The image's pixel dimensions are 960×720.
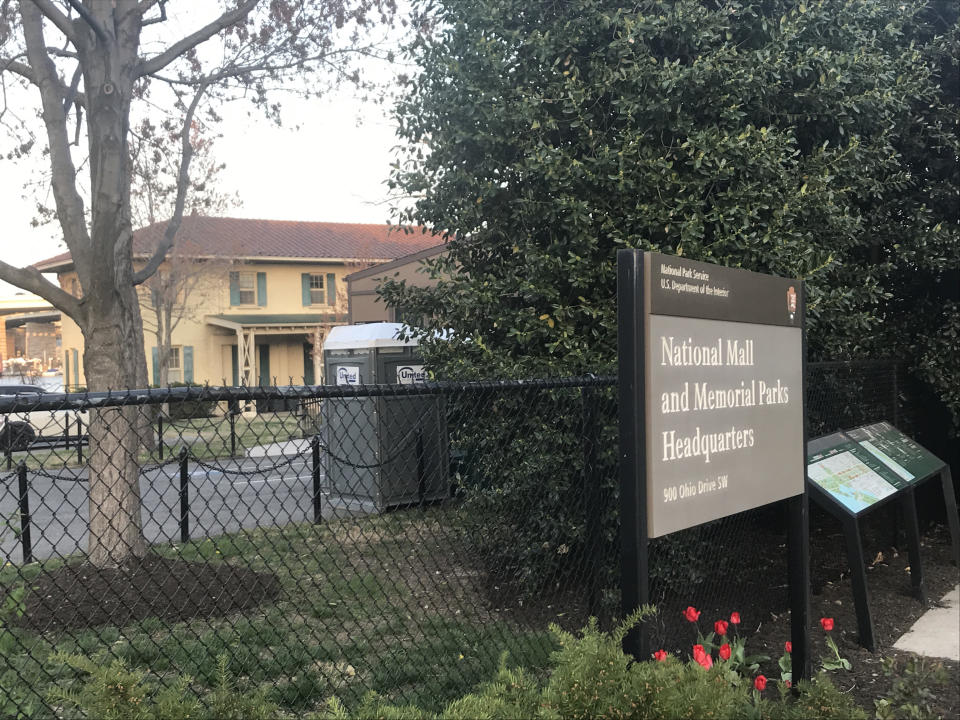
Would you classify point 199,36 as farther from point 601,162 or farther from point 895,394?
point 895,394

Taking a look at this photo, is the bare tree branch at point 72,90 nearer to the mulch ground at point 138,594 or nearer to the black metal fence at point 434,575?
the black metal fence at point 434,575

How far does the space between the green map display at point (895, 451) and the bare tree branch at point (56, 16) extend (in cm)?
618

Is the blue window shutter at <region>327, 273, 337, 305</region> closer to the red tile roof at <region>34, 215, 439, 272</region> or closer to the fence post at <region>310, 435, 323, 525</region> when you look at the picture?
the red tile roof at <region>34, 215, 439, 272</region>

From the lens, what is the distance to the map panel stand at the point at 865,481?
186 inches

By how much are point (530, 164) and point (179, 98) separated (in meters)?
4.19

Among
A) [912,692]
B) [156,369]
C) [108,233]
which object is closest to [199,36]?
[108,233]

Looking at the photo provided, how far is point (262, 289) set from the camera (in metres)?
34.8

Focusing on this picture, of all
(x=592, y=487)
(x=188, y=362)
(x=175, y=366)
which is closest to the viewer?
(x=592, y=487)

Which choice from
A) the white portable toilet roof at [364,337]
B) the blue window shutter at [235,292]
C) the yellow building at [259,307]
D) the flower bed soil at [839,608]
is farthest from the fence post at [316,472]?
the blue window shutter at [235,292]

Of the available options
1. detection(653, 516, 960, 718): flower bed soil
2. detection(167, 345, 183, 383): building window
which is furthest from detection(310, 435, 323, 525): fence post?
detection(167, 345, 183, 383): building window

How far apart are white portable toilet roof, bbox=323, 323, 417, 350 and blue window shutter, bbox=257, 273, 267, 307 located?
2463 centimetres

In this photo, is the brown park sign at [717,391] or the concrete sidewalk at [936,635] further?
the concrete sidewalk at [936,635]

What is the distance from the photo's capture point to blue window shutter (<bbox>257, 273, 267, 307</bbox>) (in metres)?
34.8

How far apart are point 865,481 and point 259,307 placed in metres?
31.7
